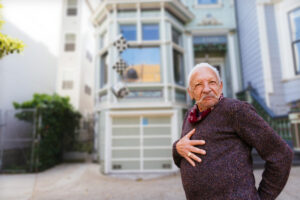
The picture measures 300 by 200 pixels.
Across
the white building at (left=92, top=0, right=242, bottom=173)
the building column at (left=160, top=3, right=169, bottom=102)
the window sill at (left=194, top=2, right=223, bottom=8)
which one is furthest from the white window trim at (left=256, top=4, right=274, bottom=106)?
the building column at (left=160, top=3, right=169, bottom=102)

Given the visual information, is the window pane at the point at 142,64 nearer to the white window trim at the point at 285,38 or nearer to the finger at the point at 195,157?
the white window trim at the point at 285,38

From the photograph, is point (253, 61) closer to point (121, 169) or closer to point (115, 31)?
point (115, 31)

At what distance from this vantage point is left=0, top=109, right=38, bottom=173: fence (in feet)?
24.5

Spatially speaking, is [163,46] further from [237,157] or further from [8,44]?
[237,157]

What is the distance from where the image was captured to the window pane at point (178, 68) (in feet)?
26.8

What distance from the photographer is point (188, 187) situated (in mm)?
1245

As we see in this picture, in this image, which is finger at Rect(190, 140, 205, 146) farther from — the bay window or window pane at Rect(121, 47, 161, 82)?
the bay window

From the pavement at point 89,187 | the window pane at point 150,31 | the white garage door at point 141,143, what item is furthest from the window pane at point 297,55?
the window pane at point 150,31

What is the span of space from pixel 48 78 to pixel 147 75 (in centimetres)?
1045

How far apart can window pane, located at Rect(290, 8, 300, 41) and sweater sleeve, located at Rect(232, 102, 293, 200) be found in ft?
24.9

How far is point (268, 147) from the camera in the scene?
1.07m

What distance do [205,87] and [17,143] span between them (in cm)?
1145

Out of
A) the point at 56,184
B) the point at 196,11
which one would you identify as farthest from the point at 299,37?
the point at 56,184

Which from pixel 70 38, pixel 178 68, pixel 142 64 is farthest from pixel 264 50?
pixel 70 38
